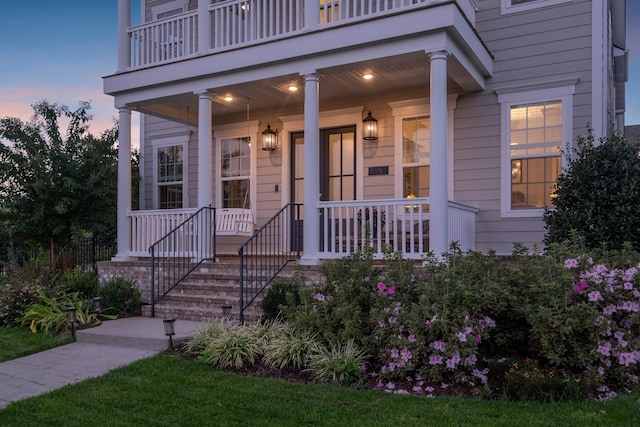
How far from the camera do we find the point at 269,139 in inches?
400

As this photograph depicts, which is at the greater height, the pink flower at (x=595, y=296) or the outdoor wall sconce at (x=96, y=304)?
the pink flower at (x=595, y=296)

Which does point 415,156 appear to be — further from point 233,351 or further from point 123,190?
point 123,190

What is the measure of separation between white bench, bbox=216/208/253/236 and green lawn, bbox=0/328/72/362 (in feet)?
11.8

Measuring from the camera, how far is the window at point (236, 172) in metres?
10.6

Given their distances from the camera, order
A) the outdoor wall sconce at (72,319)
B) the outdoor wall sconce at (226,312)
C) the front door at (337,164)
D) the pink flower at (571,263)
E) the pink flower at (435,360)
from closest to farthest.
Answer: the pink flower at (435,360) → the pink flower at (571,263) → the outdoor wall sconce at (226,312) → the outdoor wall sconce at (72,319) → the front door at (337,164)

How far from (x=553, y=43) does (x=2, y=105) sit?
20.3 metres

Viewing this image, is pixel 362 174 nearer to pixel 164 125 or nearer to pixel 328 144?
pixel 328 144

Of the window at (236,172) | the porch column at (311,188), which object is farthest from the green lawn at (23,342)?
the window at (236,172)

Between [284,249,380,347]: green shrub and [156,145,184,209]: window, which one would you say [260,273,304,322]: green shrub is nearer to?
[284,249,380,347]: green shrub

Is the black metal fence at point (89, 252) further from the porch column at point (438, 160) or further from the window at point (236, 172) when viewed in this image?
the porch column at point (438, 160)

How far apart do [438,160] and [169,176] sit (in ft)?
22.6

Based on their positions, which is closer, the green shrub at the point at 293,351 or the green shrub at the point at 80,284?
the green shrub at the point at 293,351

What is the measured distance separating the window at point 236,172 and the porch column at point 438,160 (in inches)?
189

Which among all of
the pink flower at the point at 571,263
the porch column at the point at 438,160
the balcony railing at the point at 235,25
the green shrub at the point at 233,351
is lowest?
the green shrub at the point at 233,351
